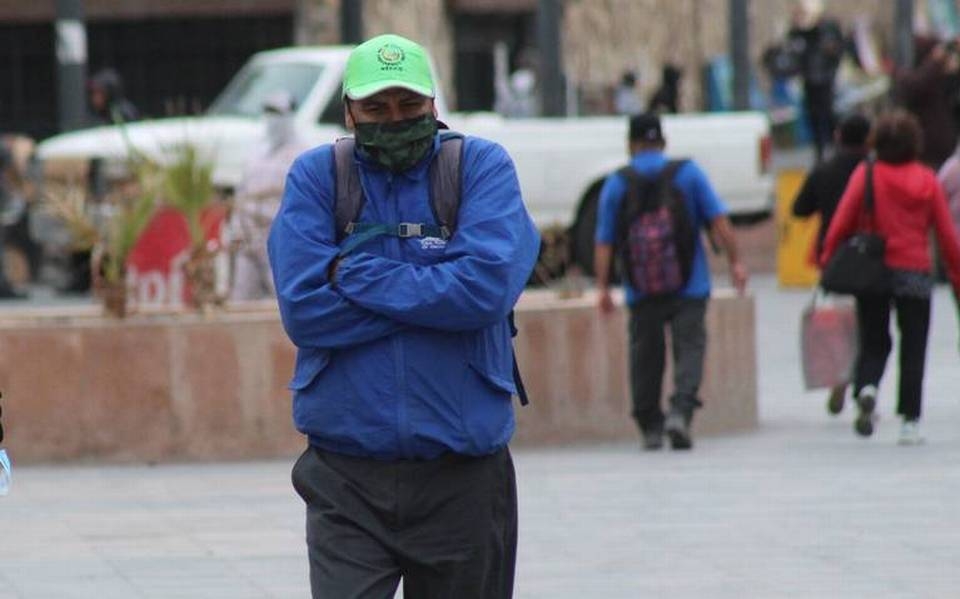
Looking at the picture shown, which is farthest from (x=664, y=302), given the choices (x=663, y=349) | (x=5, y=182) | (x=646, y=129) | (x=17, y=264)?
(x=17, y=264)

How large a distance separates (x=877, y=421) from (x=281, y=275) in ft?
25.9

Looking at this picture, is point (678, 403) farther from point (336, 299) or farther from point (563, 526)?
point (336, 299)

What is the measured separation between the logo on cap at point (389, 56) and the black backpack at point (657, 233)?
21.7ft

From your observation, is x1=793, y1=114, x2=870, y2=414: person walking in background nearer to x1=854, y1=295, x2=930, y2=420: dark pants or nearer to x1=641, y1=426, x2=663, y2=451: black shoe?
x1=854, y1=295, x2=930, y2=420: dark pants

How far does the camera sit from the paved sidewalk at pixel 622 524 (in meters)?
8.16

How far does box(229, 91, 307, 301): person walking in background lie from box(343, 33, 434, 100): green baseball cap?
27.7 feet

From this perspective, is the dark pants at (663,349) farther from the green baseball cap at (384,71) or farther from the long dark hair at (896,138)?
the green baseball cap at (384,71)

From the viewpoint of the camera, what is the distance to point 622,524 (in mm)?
9445

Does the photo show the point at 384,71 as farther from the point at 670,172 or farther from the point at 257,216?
the point at 257,216

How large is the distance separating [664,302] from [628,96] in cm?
2292

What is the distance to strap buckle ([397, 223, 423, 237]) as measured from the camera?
16.6 ft

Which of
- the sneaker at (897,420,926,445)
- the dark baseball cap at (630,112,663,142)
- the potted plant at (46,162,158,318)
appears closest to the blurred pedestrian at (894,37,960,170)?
the sneaker at (897,420,926,445)

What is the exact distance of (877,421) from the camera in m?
12.7

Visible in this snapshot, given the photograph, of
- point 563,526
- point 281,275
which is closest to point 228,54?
point 563,526
